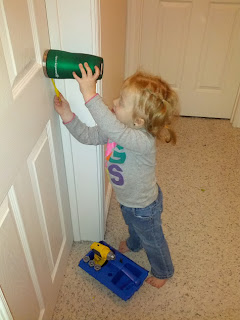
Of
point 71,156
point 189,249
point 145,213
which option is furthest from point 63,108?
point 189,249

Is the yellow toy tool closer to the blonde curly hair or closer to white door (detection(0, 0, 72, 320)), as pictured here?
white door (detection(0, 0, 72, 320))

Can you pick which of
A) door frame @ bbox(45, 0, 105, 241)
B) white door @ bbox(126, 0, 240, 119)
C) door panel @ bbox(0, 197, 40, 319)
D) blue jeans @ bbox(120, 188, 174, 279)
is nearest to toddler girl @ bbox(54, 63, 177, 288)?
blue jeans @ bbox(120, 188, 174, 279)

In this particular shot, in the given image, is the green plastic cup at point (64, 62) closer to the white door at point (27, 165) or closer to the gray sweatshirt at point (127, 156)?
the white door at point (27, 165)

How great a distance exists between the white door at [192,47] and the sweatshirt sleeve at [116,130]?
1.37m

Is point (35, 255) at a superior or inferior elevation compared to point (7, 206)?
inferior

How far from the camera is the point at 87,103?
833mm

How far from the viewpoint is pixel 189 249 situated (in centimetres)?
142

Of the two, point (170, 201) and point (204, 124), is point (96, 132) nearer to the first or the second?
point (170, 201)

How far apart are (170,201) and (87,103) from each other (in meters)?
0.98

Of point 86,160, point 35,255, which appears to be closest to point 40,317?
point 35,255

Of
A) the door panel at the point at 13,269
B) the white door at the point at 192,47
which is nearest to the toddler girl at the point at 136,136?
the door panel at the point at 13,269

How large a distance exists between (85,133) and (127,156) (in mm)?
155

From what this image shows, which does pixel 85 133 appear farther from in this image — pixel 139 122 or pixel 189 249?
pixel 189 249

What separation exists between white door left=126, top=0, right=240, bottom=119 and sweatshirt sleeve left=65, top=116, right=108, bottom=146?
1277mm
